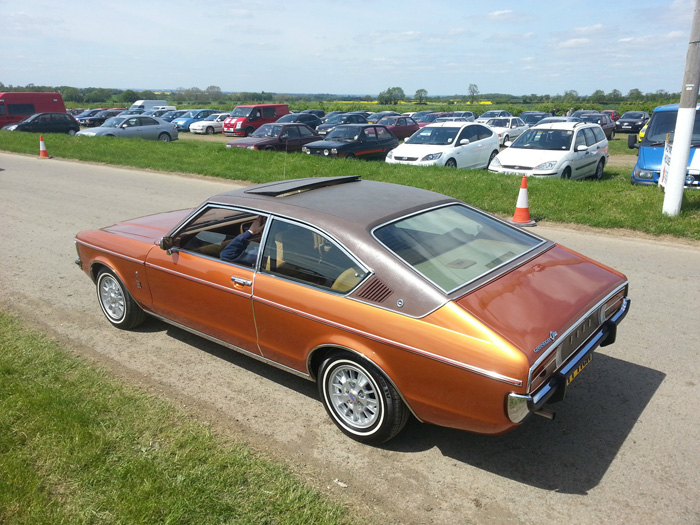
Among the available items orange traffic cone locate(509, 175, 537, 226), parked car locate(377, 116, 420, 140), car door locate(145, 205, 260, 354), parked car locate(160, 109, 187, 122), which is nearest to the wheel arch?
car door locate(145, 205, 260, 354)

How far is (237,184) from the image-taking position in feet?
47.3

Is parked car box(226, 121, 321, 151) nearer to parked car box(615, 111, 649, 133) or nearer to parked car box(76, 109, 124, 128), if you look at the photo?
parked car box(615, 111, 649, 133)

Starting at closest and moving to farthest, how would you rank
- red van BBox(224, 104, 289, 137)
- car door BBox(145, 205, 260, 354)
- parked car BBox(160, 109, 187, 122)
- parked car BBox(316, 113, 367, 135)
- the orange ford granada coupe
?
the orange ford granada coupe, car door BBox(145, 205, 260, 354), parked car BBox(316, 113, 367, 135), red van BBox(224, 104, 289, 137), parked car BBox(160, 109, 187, 122)

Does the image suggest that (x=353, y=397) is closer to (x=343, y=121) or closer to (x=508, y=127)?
(x=508, y=127)

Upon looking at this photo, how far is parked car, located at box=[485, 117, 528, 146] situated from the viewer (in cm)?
2597

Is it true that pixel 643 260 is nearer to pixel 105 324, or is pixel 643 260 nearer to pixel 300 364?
pixel 300 364

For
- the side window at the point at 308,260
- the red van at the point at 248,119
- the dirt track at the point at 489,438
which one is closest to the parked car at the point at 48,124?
the red van at the point at 248,119

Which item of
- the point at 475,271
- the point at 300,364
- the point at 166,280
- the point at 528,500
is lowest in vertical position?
the point at 528,500

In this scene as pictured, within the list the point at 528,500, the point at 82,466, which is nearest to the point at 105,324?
the point at 82,466

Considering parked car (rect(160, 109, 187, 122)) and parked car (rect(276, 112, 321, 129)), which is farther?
parked car (rect(160, 109, 187, 122))

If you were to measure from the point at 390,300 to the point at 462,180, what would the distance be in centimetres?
939

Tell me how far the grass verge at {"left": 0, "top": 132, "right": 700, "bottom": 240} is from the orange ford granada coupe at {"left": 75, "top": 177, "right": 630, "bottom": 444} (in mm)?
5701

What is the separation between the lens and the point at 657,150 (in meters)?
11.1

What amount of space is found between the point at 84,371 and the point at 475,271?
11.0 feet
